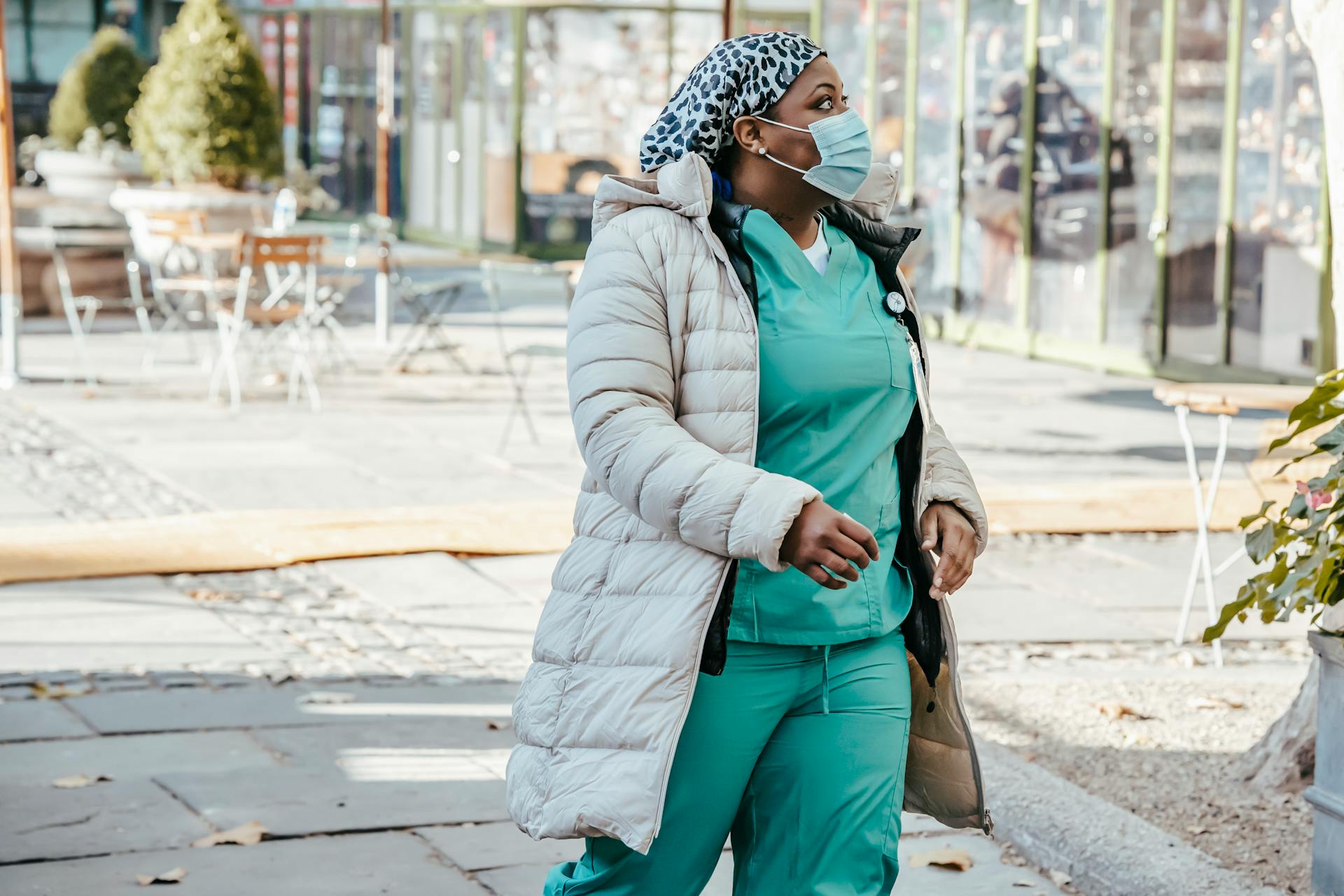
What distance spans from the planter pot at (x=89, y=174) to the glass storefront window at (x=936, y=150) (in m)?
7.11

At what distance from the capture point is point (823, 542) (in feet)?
7.93

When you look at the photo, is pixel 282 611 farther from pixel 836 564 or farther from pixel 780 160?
pixel 836 564

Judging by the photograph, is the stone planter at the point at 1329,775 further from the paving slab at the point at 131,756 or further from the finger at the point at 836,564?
the paving slab at the point at 131,756

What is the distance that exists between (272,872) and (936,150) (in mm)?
13037

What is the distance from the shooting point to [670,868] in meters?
2.72

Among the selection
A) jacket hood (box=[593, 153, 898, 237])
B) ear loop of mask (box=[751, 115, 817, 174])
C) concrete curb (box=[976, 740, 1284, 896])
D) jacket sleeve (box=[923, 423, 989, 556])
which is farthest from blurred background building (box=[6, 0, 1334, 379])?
jacket hood (box=[593, 153, 898, 237])

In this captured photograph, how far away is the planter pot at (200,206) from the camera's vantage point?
50.1 feet

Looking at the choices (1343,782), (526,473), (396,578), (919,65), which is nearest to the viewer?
(1343,782)

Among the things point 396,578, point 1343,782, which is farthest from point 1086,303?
point 1343,782

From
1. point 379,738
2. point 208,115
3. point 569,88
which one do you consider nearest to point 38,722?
point 379,738

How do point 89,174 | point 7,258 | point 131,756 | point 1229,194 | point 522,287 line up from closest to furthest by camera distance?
1. point 131,756
2. point 522,287
3. point 7,258
4. point 1229,194
5. point 89,174

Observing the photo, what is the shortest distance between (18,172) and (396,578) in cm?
1882

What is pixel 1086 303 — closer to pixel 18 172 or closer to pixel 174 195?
pixel 174 195

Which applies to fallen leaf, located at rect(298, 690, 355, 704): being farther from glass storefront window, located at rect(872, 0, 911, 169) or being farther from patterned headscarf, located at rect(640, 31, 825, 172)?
glass storefront window, located at rect(872, 0, 911, 169)
